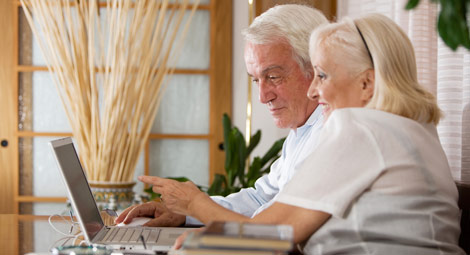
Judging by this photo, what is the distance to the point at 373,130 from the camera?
1142 mm

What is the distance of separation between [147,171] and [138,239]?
8.35 ft

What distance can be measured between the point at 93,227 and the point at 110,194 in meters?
1.93

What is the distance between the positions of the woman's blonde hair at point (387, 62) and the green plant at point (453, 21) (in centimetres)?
32

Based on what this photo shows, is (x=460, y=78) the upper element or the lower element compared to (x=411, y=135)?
upper

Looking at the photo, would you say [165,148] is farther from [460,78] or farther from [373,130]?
[373,130]

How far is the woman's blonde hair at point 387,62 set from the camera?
121 centimetres

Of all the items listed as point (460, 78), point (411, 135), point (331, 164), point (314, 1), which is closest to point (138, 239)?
point (331, 164)

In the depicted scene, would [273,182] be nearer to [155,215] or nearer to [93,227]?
[155,215]

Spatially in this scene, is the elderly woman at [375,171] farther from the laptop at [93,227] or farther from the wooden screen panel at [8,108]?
the wooden screen panel at [8,108]

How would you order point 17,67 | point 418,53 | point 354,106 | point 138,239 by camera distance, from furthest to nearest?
point 17,67
point 418,53
point 138,239
point 354,106

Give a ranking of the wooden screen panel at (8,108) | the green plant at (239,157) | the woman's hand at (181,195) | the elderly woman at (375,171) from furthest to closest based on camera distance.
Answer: the wooden screen panel at (8,108)
the green plant at (239,157)
the woman's hand at (181,195)
the elderly woman at (375,171)

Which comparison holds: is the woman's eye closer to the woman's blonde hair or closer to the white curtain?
the woman's blonde hair

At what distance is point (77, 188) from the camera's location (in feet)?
4.70

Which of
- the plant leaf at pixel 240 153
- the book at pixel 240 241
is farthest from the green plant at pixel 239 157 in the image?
the book at pixel 240 241
